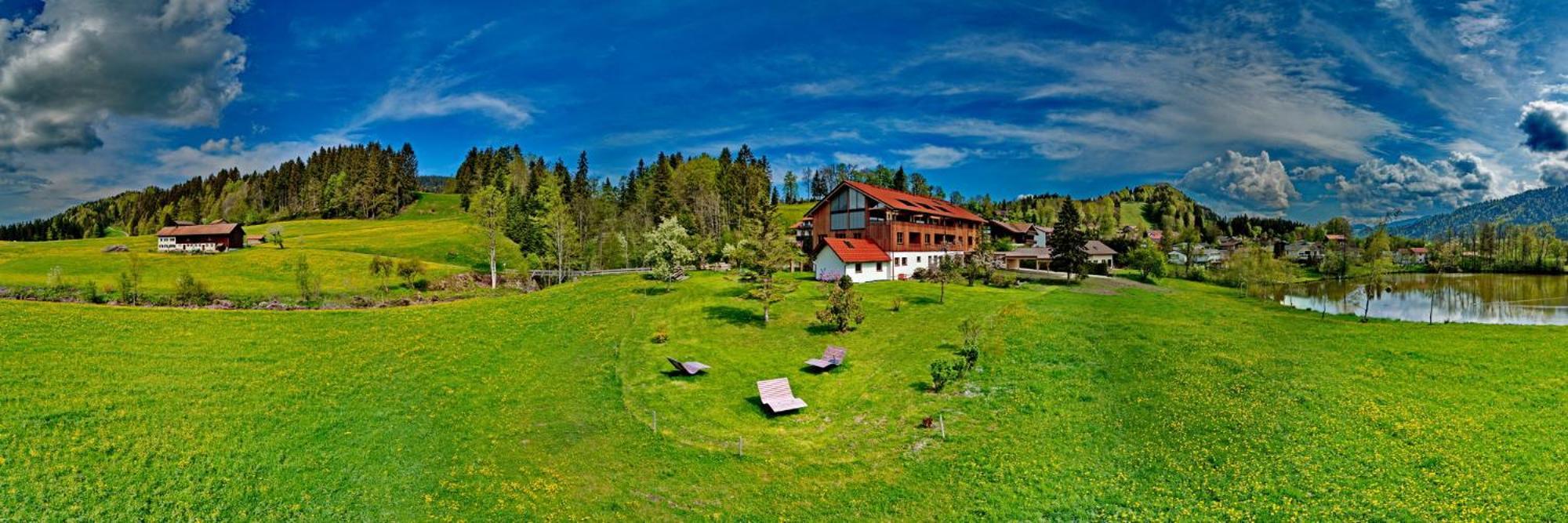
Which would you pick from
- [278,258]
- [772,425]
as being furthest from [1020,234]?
[278,258]

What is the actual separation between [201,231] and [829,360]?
97.6 meters

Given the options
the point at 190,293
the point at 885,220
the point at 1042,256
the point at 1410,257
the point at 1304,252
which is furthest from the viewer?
the point at 1304,252

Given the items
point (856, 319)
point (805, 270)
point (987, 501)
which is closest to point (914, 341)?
point (856, 319)

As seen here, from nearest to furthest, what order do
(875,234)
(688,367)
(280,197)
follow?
(688,367) < (875,234) < (280,197)

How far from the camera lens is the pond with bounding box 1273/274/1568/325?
165 ft

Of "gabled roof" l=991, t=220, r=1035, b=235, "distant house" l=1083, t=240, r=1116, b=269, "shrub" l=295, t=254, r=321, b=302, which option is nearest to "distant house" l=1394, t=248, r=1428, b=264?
"gabled roof" l=991, t=220, r=1035, b=235

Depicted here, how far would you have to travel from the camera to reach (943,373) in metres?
24.6

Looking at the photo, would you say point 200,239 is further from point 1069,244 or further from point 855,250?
point 1069,244

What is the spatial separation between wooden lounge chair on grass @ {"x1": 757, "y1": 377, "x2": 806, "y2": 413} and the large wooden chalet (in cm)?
3283

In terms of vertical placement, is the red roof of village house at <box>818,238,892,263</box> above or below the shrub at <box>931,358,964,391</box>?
above

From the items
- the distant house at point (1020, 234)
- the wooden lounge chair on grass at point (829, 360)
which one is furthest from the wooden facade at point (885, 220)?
the distant house at point (1020, 234)

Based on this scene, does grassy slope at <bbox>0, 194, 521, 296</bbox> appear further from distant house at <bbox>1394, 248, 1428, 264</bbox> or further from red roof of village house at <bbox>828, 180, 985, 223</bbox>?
distant house at <bbox>1394, 248, 1428, 264</bbox>

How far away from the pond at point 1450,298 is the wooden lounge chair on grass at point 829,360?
42451mm

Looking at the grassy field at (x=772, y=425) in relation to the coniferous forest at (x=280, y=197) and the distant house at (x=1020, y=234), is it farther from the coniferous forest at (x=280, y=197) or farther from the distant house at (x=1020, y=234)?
the coniferous forest at (x=280, y=197)
